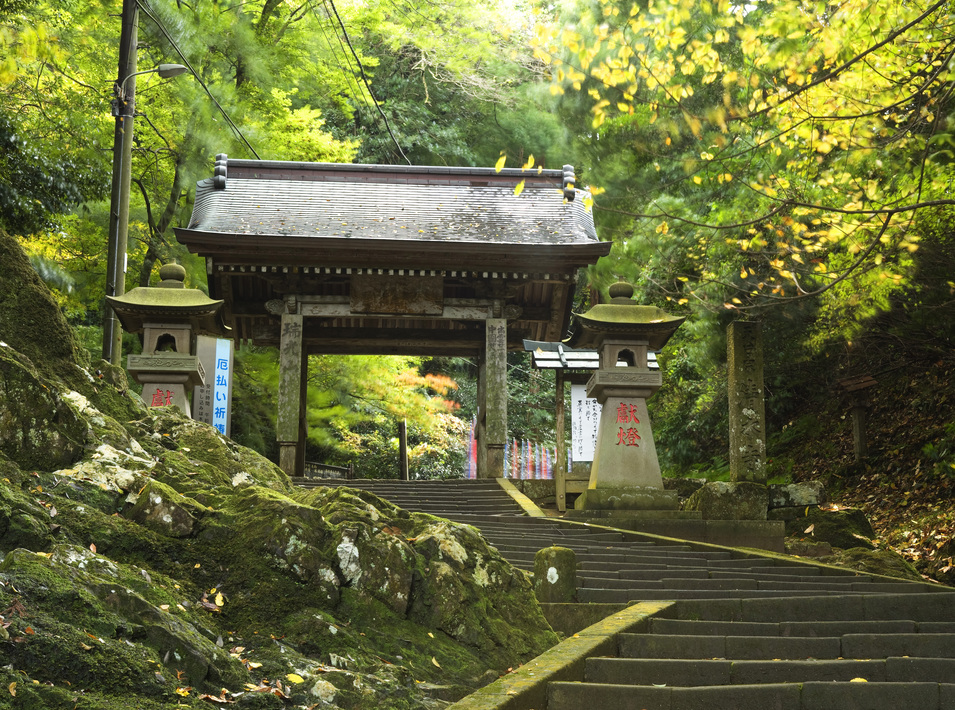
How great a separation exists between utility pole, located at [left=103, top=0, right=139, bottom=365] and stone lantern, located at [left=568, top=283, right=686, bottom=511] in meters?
6.21

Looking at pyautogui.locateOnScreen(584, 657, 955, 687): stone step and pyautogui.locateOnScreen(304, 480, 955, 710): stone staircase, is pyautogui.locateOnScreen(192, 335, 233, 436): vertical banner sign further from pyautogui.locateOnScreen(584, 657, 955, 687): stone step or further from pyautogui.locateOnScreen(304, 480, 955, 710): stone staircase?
pyautogui.locateOnScreen(584, 657, 955, 687): stone step

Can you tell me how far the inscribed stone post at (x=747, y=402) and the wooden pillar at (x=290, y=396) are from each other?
23.1 ft

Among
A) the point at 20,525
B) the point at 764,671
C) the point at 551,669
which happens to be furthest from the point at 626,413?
the point at 20,525

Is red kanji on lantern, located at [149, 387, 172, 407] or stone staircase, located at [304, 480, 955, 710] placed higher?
red kanji on lantern, located at [149, 387, 172, 407]

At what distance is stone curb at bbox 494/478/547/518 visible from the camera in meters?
11.1

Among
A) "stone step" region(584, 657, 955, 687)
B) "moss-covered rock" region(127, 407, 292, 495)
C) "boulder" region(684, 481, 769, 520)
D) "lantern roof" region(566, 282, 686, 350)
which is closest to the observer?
"stone step" region(584, 657, 955, 687)

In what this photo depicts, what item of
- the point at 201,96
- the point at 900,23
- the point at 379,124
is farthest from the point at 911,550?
the point at 379,124

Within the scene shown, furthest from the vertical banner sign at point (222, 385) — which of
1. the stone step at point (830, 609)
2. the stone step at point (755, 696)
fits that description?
the stone step at point (755, 696)

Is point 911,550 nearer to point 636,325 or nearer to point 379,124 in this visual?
point 636,325

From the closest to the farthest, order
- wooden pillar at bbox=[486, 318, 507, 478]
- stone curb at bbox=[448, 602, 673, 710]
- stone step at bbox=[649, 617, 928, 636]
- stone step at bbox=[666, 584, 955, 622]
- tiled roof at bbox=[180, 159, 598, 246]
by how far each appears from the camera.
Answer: stone curb at bbox=[448, 602, 673, 710]
stone step at bbox=[649, 617, 928, 636]
stone step at bbox=[666, 584, 955, 622]
wooden pillar at bbox=[486, 318, 507, 478]
tiled roof at bbox=[180, 159, 598, 246]

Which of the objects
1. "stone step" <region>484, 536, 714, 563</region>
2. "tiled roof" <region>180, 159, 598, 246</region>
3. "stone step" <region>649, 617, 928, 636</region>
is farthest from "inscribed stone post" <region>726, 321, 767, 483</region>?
"stone step" <region>649, 617, 928, 636</region>

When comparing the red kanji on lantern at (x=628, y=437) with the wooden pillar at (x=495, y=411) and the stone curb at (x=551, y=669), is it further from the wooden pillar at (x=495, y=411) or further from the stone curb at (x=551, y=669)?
the stone curb at (x=551, y=669)

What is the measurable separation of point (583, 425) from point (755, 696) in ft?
36.5

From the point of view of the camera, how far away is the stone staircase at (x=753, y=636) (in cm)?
414
